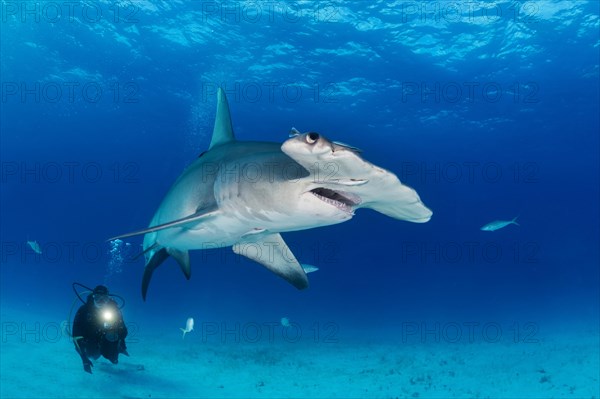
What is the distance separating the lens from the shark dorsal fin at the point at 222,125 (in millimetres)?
6473

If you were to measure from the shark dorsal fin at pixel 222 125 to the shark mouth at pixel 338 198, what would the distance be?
9.52 ft

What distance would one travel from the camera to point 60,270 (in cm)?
10662

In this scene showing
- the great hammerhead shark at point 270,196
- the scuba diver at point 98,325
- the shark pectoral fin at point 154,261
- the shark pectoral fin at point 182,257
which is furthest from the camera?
the scuba diver at point 98,325

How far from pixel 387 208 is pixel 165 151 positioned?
60.3 m

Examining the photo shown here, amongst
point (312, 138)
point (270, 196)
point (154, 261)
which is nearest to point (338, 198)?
point (270, 196)

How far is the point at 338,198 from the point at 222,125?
10.8 ft

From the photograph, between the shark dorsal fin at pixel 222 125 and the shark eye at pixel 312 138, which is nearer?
the shark eye at pixel 312 138

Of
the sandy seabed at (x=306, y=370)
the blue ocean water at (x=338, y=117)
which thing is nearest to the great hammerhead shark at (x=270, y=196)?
the sandy seabed at (x=306, y=370)

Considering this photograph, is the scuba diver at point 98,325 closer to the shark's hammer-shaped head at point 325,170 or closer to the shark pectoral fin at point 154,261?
the shark pectoral fin at point 154,261

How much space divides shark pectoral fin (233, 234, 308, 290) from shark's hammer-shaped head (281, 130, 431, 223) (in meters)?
2.32

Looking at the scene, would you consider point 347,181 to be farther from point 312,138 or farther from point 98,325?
point 98,325

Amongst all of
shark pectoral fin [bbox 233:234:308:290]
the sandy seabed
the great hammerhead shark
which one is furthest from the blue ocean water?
the great hammerhead shark

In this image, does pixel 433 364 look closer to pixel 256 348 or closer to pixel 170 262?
pixel 256 348

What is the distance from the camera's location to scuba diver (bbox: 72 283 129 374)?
767cm
